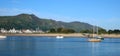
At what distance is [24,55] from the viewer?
55.1m

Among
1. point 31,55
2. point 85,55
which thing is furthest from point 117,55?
point 31,55

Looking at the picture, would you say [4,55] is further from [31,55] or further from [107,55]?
[107,55]

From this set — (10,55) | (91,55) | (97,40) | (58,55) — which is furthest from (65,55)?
(97,40)

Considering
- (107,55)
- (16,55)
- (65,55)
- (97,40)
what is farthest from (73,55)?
(97,40)

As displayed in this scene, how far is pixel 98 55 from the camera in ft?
191

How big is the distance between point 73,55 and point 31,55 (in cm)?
761

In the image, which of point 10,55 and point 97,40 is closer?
point 10,55

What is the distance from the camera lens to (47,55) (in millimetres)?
56625

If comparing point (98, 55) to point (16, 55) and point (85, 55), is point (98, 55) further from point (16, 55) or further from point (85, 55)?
point (16, 55)

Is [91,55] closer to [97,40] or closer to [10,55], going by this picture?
[10,55]

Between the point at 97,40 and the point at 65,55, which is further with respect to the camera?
the point at 97,40

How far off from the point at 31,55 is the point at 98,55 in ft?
40.0

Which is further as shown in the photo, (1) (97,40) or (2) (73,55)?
(1) (97,40)

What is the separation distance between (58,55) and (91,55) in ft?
20.5
